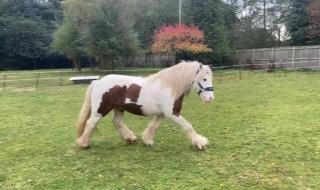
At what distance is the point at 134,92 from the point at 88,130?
Answer: 0.95m

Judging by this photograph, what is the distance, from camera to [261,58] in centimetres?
2814

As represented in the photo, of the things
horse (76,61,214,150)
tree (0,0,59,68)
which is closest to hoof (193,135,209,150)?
horse (76,61,214,150)

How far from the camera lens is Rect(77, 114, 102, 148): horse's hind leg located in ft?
20.0

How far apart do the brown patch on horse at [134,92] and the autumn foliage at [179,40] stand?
75.6ft

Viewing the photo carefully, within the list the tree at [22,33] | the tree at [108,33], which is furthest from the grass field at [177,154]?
the tree at [22,33]

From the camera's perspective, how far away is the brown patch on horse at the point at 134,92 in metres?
6.00

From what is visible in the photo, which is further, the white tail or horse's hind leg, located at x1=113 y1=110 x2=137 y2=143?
horse's hind leg, located at x1=113 y1=110 x2=137 y2=143

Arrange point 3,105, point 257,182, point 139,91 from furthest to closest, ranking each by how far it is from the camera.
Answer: point 3,105 → point 139,91 → point 257,182

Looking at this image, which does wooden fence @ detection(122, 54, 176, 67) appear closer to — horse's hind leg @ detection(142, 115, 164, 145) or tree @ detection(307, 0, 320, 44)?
tree @ detection(307, 0, 320, 44)

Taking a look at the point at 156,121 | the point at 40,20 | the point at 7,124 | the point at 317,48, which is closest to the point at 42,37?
the point at 40,20

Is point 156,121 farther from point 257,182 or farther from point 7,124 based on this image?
point 7,124

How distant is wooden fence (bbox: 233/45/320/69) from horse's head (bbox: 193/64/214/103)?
1877 centimetres

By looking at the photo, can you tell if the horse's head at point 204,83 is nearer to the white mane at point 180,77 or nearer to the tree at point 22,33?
the white mane at point 180,77

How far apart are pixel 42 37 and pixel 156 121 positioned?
120 ft
